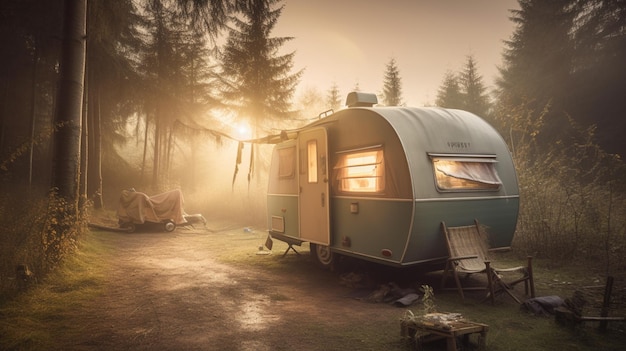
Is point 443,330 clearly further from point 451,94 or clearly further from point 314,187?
point 451,94

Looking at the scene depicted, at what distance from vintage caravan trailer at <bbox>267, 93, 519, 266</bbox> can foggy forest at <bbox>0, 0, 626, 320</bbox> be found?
2481mm

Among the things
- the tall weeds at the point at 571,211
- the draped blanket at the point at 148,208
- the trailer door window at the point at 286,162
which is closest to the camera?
the tall weeds at the point at 571,211

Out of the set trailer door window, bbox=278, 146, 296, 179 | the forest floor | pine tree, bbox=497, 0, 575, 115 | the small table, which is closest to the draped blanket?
the forest floor


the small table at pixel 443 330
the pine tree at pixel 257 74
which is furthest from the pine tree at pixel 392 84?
the small table at pixel 443 330

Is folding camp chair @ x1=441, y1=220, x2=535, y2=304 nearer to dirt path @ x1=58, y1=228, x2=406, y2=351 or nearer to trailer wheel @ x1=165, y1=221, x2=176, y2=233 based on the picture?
dirt path @ x1=58, y1=228, x2=406, y2=351

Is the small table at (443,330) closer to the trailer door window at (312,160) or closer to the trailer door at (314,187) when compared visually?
the trailer door at (314,187)

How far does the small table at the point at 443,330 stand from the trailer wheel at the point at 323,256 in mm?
3555

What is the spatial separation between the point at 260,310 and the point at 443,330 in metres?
2.67

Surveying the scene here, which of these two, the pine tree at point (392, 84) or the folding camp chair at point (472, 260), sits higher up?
the pine tree at point (392, 84)

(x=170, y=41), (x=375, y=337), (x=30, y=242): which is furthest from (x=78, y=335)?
(x=170, y=41)

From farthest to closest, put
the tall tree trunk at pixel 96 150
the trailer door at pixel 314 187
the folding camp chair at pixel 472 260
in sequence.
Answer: the tall tree trunk at pixel 96 150, the trailer door at pixel 314 187, the folding camp chair at pixel 472 260

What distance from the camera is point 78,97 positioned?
24.7ft

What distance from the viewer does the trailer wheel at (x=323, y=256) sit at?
7.76m

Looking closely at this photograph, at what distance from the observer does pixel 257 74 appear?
19766 mm
